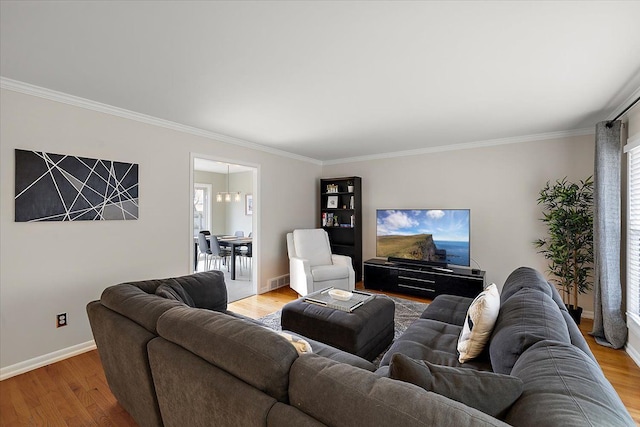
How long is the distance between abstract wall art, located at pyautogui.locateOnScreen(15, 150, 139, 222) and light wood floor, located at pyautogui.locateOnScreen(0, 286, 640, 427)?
128 cm

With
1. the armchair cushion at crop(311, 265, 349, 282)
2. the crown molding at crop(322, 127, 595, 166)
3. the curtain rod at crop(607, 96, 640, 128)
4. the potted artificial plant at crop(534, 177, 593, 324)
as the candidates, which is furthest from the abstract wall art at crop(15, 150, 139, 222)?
the potted artificial plant at crop(534, 177, 593, 324)

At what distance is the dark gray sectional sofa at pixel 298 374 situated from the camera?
814mm

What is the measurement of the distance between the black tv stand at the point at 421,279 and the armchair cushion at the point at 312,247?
70 centimetres

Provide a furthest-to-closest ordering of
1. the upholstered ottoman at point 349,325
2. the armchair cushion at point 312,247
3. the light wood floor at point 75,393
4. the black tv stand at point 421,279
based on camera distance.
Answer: the armchair cushion at point 312,247 < the black tv stand at point 421,279 < the upholstered ottoman at point 349,325 < the light wood floor at point 75,393

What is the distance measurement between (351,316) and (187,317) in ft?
4.72

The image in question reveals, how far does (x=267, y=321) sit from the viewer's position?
136 inches

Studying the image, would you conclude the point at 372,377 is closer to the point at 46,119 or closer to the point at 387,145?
the point at 46,119

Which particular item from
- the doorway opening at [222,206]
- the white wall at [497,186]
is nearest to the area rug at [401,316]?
the white wall at [497,186]

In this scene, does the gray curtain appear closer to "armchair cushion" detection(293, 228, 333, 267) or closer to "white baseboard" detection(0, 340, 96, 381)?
"armchair cushion" detection(293, 228, 333, 267)

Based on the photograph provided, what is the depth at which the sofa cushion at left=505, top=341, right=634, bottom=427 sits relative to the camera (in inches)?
30.3

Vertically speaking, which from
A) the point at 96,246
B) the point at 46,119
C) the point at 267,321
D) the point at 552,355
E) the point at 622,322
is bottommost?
the point at 267,321

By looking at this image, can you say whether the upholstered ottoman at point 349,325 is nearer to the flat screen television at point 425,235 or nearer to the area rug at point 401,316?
the area rug at point 401,316

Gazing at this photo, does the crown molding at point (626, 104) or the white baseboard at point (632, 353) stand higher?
the crown molding at point (626, 104)

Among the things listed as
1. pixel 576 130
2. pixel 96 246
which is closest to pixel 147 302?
pixel 96 246
